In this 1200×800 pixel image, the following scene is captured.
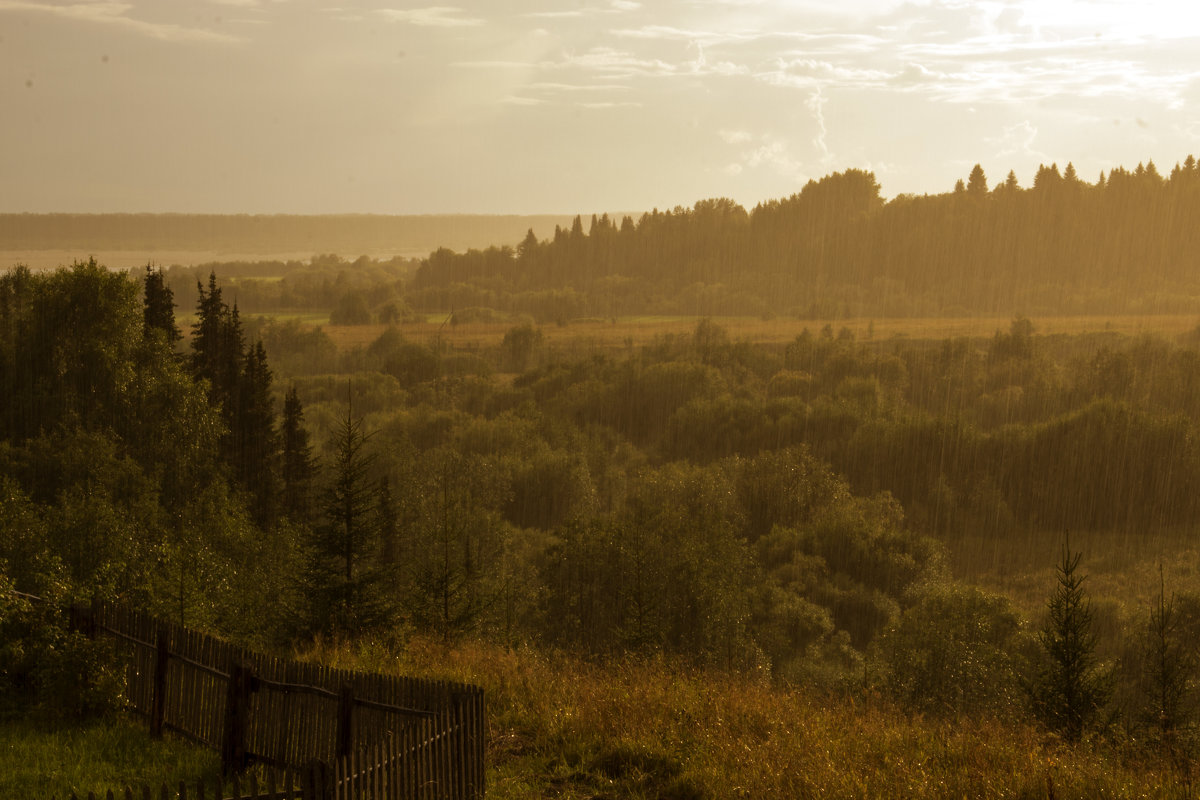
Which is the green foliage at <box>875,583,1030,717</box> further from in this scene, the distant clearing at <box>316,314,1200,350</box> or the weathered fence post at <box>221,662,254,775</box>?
the distant clearing at <box>316,314,1200,350</box>

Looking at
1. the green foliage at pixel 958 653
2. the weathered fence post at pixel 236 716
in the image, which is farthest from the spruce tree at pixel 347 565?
the green foliage at pixel 958 653

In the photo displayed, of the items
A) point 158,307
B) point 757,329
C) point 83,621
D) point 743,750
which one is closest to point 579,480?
point 158,307

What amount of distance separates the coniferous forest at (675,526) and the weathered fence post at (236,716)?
304 centimetres

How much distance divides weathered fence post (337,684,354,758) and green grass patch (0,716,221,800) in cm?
187

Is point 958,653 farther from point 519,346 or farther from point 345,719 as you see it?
point 519,346

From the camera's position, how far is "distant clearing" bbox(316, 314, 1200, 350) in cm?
14262

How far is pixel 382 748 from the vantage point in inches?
364

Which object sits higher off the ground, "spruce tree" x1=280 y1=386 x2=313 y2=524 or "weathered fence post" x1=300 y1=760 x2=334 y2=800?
"weathered fence post" x1=300 y1=760 x2=334 y2=800

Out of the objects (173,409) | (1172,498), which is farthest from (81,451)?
(1172,498)

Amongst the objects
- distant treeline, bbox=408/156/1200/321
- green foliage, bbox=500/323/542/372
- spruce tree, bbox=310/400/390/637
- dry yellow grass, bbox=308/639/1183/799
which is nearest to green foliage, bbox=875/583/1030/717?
spruce tree, bbox=310/400/390/637

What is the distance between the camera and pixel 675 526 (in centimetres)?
5581

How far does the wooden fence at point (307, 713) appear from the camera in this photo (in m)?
9.40

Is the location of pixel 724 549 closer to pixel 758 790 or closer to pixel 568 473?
pixel 568 473

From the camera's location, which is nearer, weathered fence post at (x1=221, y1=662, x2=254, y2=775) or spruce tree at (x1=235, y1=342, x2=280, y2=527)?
weathered fence post at (x1=221, y1=662, x2=254, y2=775)
